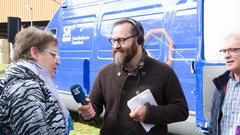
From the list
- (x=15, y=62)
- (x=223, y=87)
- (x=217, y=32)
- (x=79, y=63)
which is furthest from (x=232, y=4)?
(x=79, y=63)

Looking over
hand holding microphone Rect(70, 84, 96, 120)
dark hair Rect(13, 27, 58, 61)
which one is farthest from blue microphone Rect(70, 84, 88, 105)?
dark hair Rect(13, 27, 58, 61)

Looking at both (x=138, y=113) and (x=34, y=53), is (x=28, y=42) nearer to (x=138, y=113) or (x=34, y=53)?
(x=34, y=53)

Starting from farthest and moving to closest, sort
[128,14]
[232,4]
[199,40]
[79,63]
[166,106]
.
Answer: [79,63]
[128,14]
[199,40]
[232,4]
[166,106]

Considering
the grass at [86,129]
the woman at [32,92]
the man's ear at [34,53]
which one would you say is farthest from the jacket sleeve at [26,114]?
the grass at [86,129]

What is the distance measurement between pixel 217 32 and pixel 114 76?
7.86 feet

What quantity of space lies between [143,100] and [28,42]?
0.95m

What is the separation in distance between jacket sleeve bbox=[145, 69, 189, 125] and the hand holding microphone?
1.30 ft

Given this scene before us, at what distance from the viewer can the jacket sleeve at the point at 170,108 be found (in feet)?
10.1

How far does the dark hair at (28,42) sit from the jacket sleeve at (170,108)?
0.88 m

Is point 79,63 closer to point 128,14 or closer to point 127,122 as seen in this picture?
point 128,14

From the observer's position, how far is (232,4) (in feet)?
16.8

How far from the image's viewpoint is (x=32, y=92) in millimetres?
2514

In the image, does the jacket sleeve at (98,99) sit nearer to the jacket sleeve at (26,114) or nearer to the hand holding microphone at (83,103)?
the hand holding microphone at (83,103)

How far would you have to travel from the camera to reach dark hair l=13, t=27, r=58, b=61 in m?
2.70
